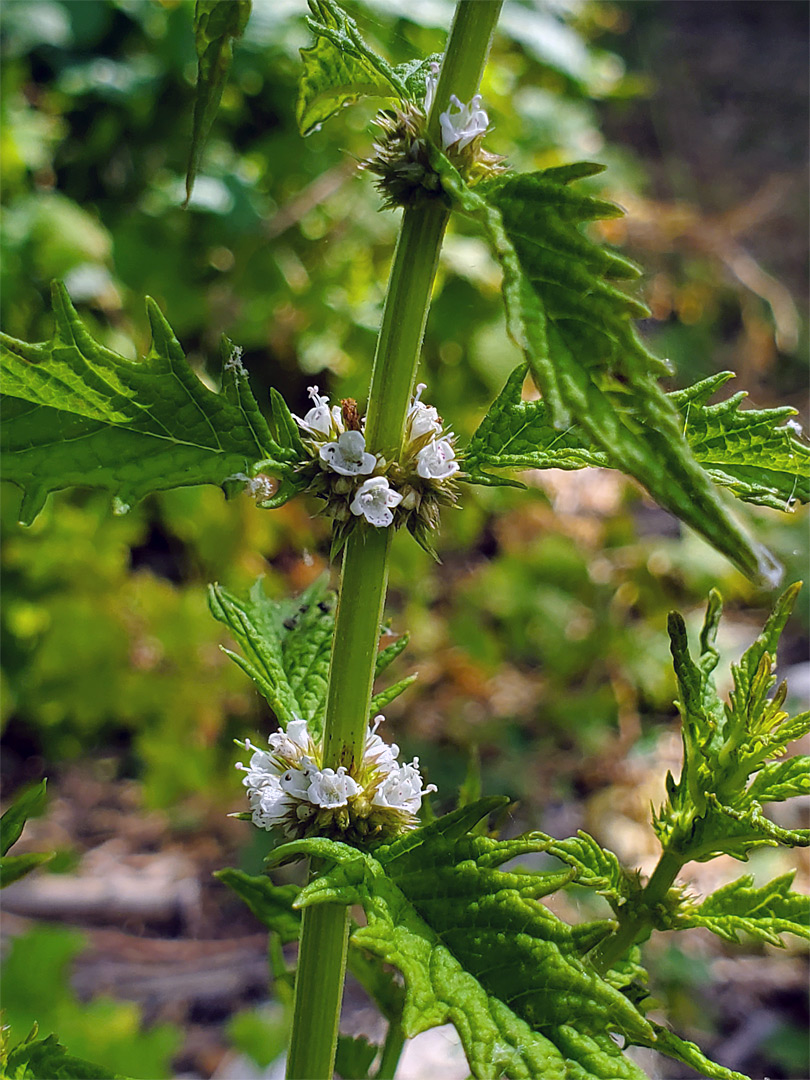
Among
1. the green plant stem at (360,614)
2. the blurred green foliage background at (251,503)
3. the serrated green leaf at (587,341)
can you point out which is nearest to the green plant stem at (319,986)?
the green plant stem at (360,614)

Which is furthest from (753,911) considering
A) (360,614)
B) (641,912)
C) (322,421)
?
(322,421)

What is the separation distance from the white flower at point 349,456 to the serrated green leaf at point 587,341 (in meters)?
0.16

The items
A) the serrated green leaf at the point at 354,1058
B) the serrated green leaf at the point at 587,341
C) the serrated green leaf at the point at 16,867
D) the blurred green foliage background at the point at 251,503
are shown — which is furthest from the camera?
the blurred green foliage background at the point at 251,503

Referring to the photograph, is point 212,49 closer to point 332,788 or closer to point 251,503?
point 332,788

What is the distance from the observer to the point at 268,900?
71 cm

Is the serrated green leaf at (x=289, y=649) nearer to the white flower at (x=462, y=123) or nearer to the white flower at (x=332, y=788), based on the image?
the white flower at (x=332, y=788)

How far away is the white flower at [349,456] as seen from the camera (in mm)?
571

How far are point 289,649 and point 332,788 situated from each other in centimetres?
19

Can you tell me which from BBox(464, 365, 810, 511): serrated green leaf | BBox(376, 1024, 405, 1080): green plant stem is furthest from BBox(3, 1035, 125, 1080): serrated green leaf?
BBox(464, 365, 810, 511): serrated green leaf

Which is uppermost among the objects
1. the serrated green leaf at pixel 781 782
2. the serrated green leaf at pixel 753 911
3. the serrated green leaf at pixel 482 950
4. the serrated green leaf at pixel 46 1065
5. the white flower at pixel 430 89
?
the white flower at pixel 430 89

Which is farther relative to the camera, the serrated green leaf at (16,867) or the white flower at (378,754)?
the white flower at (378,754)

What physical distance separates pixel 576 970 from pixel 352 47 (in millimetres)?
520

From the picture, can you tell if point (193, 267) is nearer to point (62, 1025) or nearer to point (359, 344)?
point (359, 344)

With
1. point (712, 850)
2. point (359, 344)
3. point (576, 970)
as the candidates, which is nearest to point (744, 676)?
point (712, 850)
